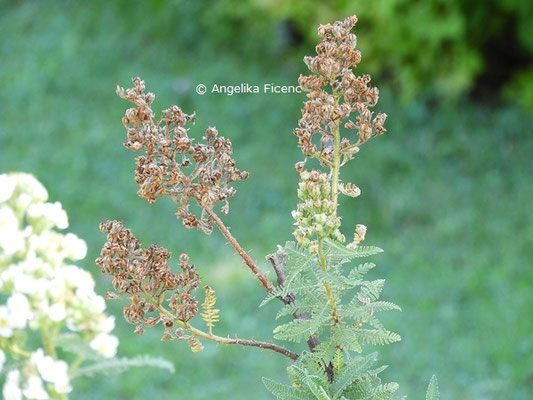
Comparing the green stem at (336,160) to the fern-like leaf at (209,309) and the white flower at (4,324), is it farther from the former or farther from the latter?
the white flower at (4,324)

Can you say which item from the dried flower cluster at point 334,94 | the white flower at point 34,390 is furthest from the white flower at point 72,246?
the dried flower cluster at point 334,94

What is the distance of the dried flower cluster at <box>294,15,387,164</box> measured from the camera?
84 cm

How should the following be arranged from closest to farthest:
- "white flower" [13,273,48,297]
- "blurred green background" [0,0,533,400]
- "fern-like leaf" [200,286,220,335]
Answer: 1. "white flower" [13,273,48,297]
2. "fern-like leaf" [200,286,220,335]
3. "blurred green background" [0,0,533,400]

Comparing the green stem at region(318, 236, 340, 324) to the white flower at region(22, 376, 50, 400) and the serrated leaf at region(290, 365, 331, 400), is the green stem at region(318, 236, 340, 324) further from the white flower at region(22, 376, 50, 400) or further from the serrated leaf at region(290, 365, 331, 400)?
the white flower at region(22, 376, 50, 400)

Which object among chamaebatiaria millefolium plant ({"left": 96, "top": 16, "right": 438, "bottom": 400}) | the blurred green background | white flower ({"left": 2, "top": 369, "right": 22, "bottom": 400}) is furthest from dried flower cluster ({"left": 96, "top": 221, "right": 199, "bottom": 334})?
the blurred green background

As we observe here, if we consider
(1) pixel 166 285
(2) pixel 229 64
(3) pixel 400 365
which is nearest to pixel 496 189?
(3) pixel 400 365

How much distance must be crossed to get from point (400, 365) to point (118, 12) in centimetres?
378

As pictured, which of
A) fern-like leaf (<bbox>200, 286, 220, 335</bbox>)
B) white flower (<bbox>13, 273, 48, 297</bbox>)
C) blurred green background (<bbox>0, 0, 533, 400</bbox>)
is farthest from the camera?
blurred green background (<bbox>0, 0, 533, 400</bbox>)

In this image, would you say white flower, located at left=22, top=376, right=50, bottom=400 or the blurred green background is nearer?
white flower, located at left=22, top=376, right=50, bottom=400

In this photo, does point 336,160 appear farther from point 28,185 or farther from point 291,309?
point 28,185

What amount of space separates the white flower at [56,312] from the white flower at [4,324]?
34mm

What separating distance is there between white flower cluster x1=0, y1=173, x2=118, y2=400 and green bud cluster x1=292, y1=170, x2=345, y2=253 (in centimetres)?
19

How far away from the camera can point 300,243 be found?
83cm

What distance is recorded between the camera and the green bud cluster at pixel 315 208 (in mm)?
807
